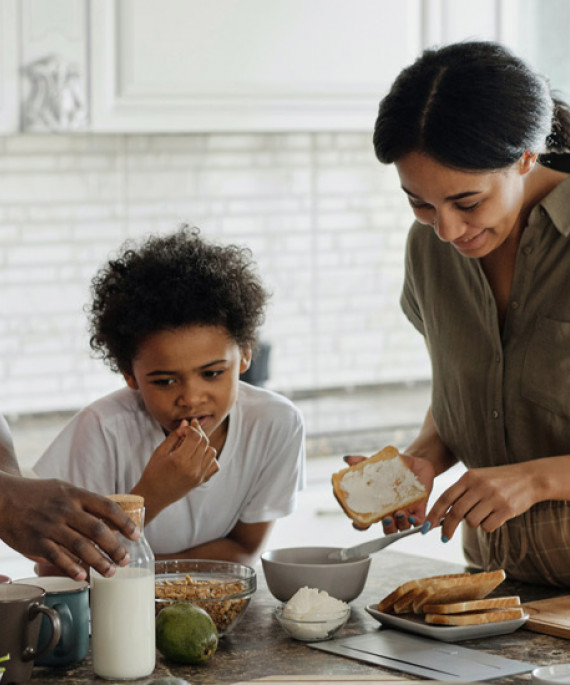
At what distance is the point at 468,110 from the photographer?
5.94ft

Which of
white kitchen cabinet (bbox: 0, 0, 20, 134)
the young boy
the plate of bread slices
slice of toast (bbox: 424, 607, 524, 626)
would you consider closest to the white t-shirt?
the young boy

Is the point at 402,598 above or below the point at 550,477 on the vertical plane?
below

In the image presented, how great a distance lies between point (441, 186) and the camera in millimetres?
1824

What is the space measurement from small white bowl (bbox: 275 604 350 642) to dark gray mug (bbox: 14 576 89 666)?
0.28 meters

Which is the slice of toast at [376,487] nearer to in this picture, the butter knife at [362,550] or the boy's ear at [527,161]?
the butter knife at [362,550]

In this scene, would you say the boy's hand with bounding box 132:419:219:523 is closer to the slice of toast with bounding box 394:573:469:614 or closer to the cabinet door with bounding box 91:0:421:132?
the slice of toast with bounding box 394:573:469:614

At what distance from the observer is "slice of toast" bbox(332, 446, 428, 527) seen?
1.99 meters

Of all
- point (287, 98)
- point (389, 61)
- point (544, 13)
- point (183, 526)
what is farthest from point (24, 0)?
point (544, 13)

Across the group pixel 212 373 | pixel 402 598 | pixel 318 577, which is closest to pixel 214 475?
pixel 212 373

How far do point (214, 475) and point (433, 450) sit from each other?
411 mm

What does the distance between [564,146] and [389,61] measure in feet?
5.36

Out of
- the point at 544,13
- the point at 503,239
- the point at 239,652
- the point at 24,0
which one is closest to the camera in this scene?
the point at 239,652

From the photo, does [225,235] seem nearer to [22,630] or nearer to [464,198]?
[464,198]

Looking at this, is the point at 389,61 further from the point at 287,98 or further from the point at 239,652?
the point at 239,652
